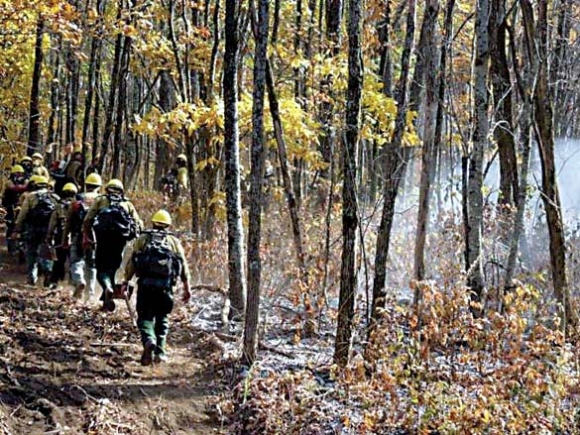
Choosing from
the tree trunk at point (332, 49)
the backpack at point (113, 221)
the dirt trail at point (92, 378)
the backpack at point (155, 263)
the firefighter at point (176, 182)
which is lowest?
the dirt trail at point (92, 378)

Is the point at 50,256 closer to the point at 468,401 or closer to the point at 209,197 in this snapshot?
the point at 209,197

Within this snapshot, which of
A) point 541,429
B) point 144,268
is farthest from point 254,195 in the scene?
point 541,429

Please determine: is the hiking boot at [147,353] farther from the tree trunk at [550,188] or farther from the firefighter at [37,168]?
the firefighter at [37,168]

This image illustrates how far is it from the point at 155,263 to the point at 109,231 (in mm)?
2504

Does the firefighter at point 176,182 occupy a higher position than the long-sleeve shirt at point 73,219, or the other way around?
the firefighter at point 176,182

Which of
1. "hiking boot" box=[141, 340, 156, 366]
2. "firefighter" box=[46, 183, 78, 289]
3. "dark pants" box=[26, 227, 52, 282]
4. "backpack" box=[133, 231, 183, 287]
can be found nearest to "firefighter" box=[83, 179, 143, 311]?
"firefighter" box=[46, 183, 78, 289]

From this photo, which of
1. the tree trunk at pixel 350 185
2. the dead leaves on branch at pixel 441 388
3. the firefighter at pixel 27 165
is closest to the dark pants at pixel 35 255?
the firefighter at pixel 27 165

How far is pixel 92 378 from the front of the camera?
8.54 meters

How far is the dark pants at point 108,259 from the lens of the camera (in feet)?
37.4

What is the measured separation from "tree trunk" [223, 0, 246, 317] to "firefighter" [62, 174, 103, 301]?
3.19m

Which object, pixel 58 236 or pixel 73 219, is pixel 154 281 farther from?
pixel 58 236

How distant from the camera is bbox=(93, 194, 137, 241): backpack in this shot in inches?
442

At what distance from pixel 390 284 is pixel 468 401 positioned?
8684 mm

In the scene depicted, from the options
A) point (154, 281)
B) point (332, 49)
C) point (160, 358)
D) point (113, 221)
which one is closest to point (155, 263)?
point (154, 281)
